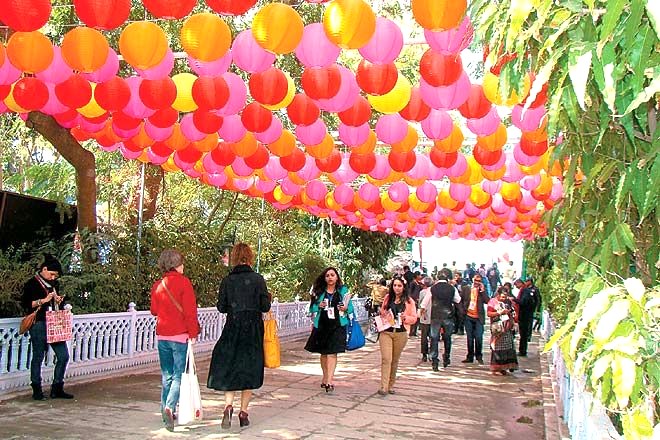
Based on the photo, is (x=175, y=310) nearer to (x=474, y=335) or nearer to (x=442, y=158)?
(x=442, y=158)

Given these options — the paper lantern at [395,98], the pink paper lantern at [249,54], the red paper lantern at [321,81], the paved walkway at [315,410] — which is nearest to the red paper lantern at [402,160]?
the paper lantern at [395,98]

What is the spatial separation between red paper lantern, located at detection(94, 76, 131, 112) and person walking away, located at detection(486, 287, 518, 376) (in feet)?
23.7

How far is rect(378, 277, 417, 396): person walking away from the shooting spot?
27.9 feet

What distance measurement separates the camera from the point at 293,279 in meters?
19.0

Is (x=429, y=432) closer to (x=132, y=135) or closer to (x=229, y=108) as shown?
(x=229, y=108)

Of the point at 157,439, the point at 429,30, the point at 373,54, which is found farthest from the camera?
the point at 157,439

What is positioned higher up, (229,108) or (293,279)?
(229,108)

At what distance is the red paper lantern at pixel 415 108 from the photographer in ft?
22.6

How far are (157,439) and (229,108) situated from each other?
336 centimetres

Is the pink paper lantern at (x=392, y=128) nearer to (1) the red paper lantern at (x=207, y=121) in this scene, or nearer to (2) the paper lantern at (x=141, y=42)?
(1) the red paper lantern at (x=207, y=121)

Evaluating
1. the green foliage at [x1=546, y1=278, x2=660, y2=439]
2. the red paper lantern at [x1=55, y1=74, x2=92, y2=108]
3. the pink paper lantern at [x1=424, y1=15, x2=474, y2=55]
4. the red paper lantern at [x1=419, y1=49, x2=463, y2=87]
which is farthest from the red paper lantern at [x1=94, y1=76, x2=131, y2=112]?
the green foliage at [x1=546, y1=278, x2=660, y2=439]

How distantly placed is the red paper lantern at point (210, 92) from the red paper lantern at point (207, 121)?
0.90 metres

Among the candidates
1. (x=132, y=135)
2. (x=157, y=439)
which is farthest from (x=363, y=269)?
(x=157, y=439)

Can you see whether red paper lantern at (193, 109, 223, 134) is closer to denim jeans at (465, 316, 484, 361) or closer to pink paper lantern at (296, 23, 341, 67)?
pink paper lantern at (296, 23, 341, 67)
